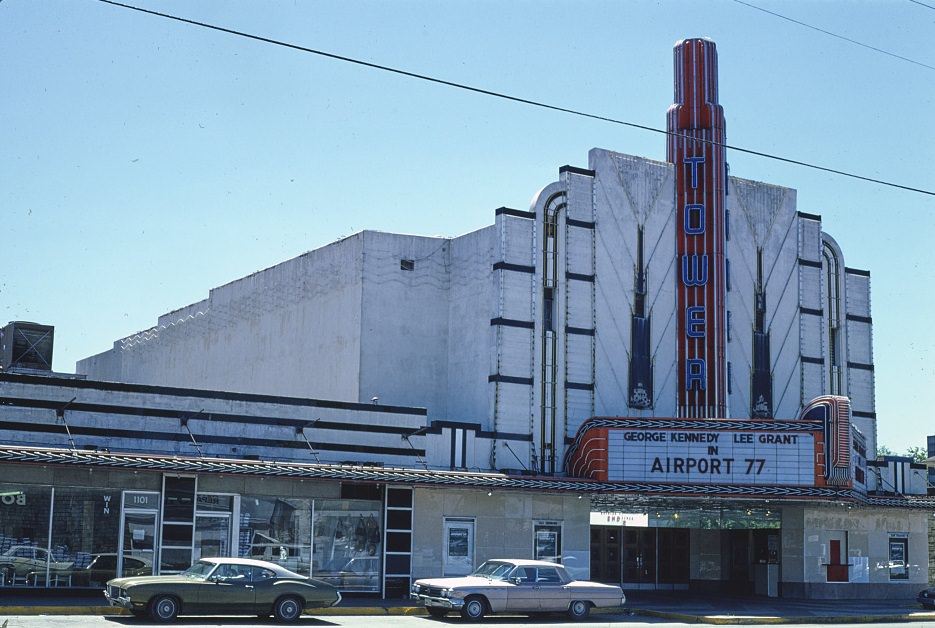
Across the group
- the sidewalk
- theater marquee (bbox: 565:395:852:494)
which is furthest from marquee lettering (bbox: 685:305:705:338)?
the sidewalk

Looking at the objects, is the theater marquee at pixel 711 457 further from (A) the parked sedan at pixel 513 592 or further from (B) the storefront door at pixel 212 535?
(B) the storefront door at pixel 212 535

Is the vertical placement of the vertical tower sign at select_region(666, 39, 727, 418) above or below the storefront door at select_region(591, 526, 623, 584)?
above

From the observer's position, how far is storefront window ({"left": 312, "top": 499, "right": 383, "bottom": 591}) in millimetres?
33000

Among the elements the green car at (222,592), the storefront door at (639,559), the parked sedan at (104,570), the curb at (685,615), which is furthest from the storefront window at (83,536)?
the storefront door at (639,559)

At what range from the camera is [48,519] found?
96.4ft

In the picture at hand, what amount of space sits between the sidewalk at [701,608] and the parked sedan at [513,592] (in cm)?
108

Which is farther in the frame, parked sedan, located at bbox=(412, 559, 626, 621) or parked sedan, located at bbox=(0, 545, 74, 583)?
parked sedan, located at bbox=(412, 559, 626, 621)

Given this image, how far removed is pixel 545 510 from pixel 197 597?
13485 mm

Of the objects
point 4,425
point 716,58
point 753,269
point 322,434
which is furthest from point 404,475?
point 716,58

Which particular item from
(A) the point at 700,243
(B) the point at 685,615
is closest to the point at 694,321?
(A) the point at 700,243

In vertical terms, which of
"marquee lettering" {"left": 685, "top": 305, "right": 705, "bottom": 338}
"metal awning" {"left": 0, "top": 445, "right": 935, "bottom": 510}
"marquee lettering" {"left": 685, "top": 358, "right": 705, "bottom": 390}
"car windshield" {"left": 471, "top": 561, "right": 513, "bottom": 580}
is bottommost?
"car windshield" {"left": 471, "top": 561, "right": 513, "bottom": 580}

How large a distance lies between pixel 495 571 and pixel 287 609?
5766 mm

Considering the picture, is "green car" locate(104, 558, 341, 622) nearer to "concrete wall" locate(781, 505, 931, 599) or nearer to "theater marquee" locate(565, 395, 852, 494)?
"theater marquee" locate(565, 395, 852, 494)

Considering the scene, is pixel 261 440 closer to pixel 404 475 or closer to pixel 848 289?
pixel 404 475
